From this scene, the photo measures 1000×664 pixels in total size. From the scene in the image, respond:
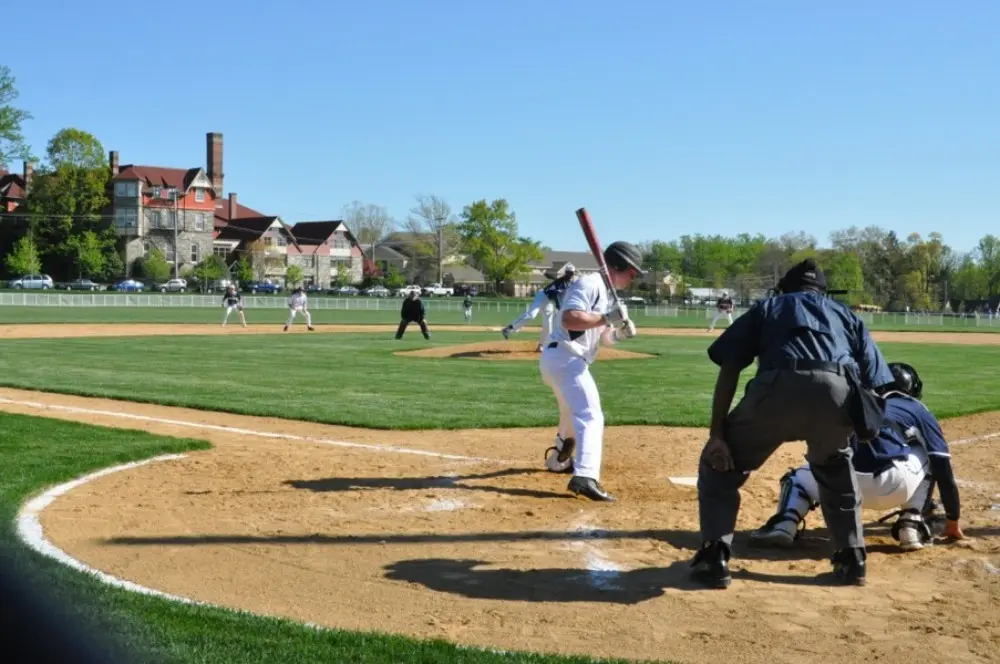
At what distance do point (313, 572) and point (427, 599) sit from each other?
2.69ft

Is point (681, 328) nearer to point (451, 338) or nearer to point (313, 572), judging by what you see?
point (451, 338)

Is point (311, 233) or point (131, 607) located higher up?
point (311, 233)

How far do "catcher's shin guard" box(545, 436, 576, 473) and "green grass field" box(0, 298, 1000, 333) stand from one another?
113 ft

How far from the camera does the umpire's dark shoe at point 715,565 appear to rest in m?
5.68

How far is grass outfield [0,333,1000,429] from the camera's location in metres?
13.5

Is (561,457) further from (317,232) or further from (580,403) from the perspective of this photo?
(317,232)

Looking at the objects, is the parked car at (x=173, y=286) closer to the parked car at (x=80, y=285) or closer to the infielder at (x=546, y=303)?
the parked car at (x=80, y=285)

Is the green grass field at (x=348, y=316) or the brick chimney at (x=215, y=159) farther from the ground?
the brick chimney at (x=215, y=159)

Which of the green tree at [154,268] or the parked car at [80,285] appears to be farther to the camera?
the green tree at [154,268]

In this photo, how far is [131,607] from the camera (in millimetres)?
4906

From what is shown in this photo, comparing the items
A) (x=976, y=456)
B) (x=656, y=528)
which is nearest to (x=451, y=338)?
(x=976, y=456)

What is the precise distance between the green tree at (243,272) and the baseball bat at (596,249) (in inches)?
3470

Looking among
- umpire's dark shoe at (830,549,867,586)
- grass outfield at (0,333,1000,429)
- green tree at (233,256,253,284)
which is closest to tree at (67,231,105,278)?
green tree at (233,256,253,284)

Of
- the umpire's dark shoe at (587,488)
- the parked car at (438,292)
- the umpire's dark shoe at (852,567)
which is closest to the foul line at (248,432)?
the umpire's dark shoe at (587,488)
